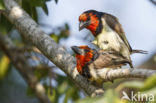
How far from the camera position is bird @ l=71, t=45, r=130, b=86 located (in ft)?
10.5

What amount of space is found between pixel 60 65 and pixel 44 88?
67.9 inches

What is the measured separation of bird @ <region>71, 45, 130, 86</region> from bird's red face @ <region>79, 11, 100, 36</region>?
19.5 inches

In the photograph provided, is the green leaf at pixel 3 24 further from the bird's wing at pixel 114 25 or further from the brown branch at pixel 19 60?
the bird's wing at pixel 114 25

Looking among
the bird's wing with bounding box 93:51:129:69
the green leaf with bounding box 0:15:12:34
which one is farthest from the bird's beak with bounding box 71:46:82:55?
the green leaf with bounding box 0:15:12:34

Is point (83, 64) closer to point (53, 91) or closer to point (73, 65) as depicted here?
point (73, 65)

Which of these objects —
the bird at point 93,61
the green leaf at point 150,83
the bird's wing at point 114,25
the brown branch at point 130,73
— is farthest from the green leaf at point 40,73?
the green leaf at point 150,83

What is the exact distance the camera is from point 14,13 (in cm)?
342

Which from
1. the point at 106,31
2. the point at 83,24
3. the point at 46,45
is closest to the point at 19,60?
the point at 83,24

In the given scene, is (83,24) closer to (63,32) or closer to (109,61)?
(109,61)

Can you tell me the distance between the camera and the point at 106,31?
414cm

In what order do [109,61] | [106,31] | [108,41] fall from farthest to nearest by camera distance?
[106,31] → [108,41] → [109,61]

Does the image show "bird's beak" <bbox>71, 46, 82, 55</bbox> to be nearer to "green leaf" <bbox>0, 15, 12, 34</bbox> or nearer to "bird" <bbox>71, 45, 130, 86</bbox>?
"bird" <bbox>71, 45, 130, 86</bbox>

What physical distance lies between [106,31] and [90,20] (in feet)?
0.78

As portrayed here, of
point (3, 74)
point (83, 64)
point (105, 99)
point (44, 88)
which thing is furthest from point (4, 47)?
point (105, 99)
